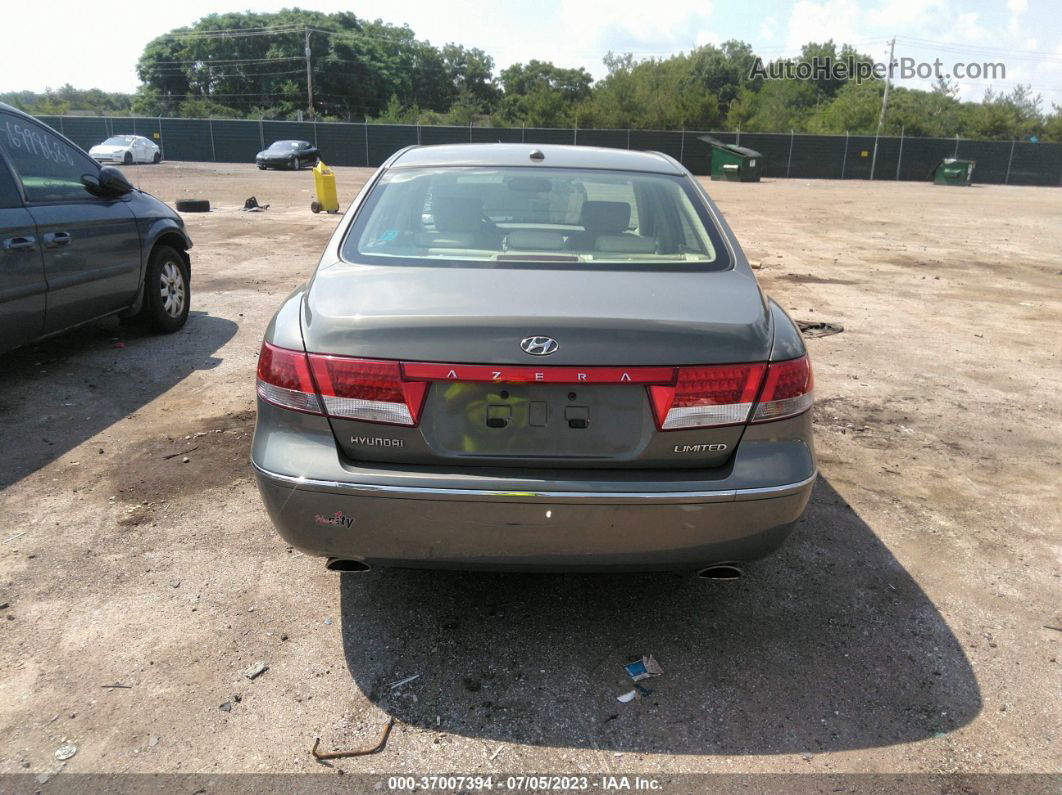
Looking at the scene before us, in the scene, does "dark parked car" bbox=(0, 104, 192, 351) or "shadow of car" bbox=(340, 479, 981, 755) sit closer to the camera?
"shadow of car" bbox=(340, 479, 981, 755)

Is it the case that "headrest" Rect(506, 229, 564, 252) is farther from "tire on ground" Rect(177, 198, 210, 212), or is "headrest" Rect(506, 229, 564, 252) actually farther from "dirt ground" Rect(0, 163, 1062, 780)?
"tire on ground" Rect(177, 198, 210, 212)

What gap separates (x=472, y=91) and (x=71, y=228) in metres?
102

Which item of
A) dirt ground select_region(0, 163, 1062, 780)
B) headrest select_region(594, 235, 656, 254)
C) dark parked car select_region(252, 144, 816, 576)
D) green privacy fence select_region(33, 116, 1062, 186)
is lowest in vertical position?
dirt ground select_region(0, 163, 1062, 780)

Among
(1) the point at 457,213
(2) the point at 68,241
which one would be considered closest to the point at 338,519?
(1) the point at 457,213

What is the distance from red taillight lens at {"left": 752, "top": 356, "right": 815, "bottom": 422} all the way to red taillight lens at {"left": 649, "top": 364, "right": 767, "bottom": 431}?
0.15 ft

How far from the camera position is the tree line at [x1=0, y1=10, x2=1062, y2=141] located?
57.5 meters

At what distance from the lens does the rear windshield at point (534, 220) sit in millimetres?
2994

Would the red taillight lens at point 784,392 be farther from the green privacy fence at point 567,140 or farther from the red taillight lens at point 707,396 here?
the green privacy fence at point 567,140

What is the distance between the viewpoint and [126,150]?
3603 centimetres

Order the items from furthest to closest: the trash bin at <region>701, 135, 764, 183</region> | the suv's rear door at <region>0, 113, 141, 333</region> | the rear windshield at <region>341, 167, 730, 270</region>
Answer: the trash bin at <region>701, 135, 764, 183</region> < the suv's rear door at <region>0, 113, 141, 333</region> < the rear windshield at <region>341, 167, 730, 270</region>

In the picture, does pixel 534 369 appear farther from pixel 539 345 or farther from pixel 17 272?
pixel 17 272

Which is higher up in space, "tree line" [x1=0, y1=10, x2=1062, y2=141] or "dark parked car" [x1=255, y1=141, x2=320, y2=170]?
"tree line" [x1=0, y1=10, x2=1062, y2=141]

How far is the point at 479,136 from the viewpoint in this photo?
141ft

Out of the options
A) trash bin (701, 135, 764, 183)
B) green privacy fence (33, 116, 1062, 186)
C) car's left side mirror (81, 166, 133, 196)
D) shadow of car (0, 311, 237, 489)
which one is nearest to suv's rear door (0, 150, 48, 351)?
shadow of car (0, 311, 237, 489)
